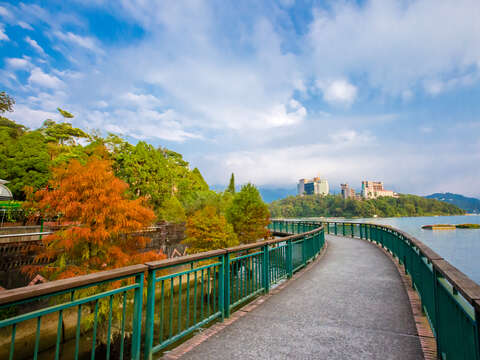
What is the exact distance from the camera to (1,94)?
4175 centimetres

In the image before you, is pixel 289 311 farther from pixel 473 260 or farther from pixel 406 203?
pixel 406 203

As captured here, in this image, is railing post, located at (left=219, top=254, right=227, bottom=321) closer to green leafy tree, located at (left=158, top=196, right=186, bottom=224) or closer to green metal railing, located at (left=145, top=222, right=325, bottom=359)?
green metal railing, located at (left=145, top=222, right=325, bottom=359)

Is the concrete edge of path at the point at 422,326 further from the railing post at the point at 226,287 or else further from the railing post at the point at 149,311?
the railing post at the point at 149,311

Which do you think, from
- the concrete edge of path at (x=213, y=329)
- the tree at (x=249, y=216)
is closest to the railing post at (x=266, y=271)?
the concrete edge of path at (x=213, y=329)

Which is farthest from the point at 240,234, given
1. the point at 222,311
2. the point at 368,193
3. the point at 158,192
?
the point at 368,193

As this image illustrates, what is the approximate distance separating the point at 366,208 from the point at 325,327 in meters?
132

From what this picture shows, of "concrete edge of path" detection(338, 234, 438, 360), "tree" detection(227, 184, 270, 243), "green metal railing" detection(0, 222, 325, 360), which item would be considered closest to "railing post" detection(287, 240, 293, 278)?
"green metal railing" detection(0, 222, 325, 360)

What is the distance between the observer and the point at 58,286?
206 cm

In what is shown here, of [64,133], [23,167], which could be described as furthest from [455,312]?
[64,133]

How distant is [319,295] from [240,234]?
22577 mm

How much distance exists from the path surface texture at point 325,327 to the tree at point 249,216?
2101cm

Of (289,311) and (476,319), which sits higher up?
(476,319)

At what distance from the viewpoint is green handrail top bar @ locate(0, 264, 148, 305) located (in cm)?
177

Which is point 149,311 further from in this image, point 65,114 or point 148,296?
point 65,114
